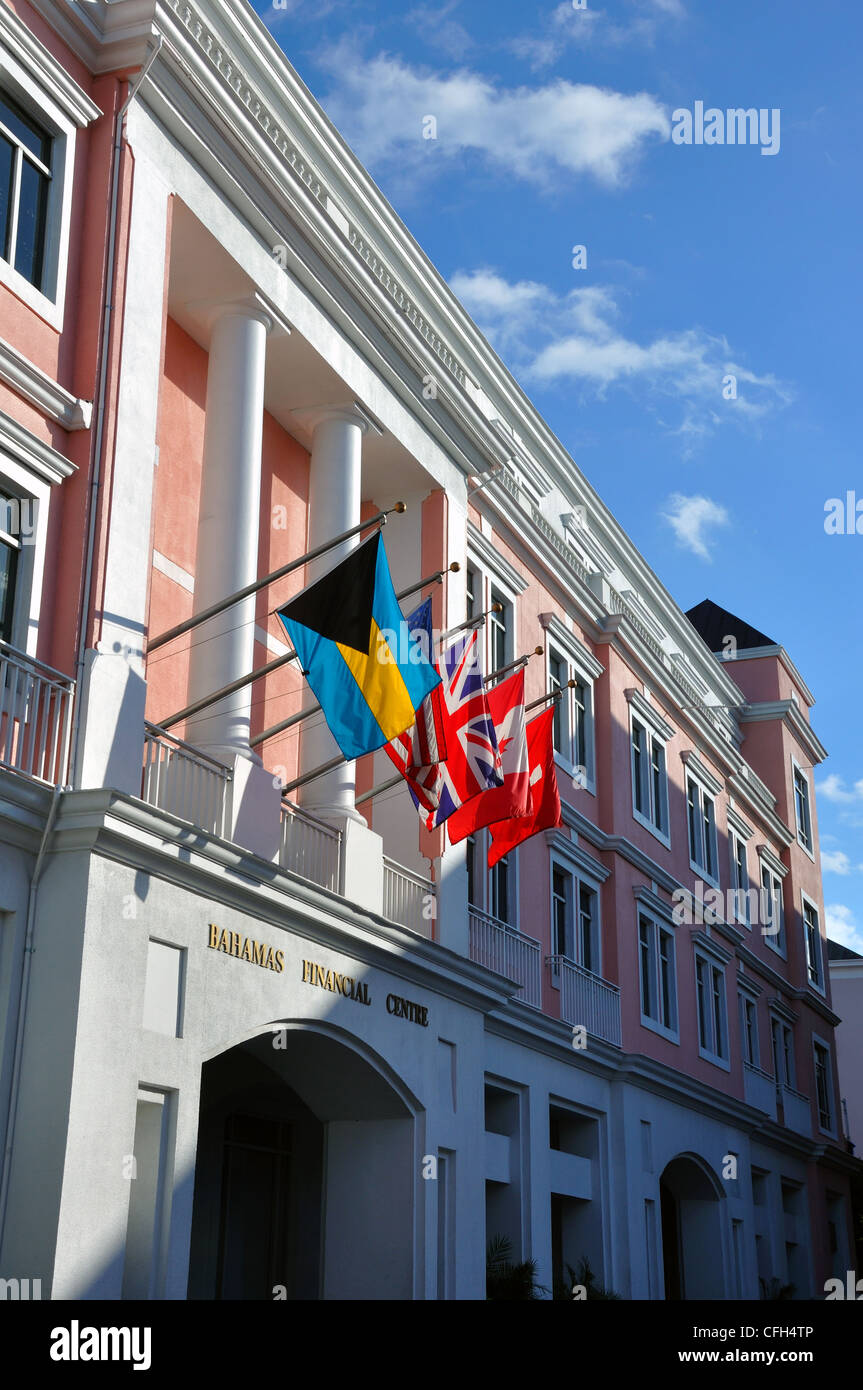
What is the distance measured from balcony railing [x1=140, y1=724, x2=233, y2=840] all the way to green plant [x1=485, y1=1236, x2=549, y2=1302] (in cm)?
804

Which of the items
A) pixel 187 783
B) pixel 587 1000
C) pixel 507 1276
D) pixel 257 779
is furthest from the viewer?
pixel 587 1000

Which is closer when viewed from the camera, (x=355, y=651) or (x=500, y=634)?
(x=355, y=651)

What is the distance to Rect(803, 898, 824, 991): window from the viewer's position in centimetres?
4347

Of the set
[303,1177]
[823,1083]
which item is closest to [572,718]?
[303,1177]

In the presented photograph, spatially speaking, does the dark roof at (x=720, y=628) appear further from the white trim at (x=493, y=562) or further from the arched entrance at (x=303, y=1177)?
the arched entrance at (x=303, y=1177)

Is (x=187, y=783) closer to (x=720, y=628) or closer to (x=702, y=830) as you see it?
(x=702, y=830)

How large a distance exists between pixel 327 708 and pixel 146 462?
2.87 metres

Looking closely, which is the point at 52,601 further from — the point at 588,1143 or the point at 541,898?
the point at 588,1143

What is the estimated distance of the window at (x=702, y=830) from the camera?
3425cm

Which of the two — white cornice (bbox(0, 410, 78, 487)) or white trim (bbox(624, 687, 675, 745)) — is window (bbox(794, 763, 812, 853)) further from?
white cornice (bbox(0, 410, 78, 487))

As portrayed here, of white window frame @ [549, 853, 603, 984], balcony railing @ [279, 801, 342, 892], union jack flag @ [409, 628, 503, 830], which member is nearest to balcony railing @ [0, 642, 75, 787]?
balcony railing @ [279, 801, 342, 892]

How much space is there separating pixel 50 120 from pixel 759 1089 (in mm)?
27679

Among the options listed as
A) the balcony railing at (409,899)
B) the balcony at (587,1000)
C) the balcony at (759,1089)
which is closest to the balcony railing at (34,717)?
the balcony railing at (409,899)

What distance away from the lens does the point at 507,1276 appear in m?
20.3
